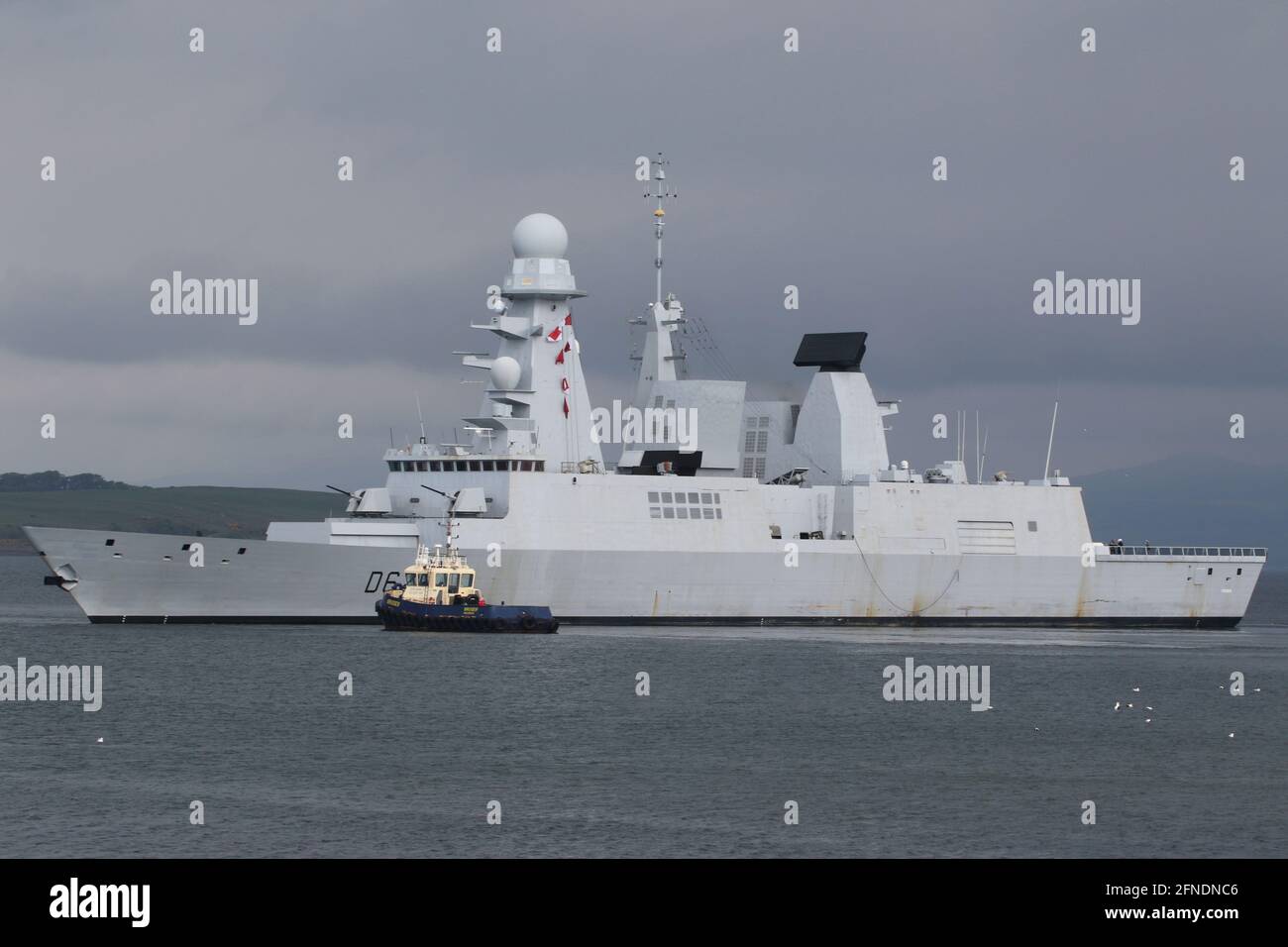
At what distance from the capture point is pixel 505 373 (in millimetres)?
49969

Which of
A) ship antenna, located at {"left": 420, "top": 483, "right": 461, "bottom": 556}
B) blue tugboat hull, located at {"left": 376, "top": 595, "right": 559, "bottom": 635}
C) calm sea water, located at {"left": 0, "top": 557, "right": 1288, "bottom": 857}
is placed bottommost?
calm sea water, located at {"left": 0, "top": 557, "right": 1288, "bottom": 857}

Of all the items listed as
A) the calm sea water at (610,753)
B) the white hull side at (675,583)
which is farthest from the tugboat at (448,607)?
the calm sea water at (610,753)

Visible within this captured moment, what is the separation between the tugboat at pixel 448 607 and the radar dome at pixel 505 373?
19.7 feet

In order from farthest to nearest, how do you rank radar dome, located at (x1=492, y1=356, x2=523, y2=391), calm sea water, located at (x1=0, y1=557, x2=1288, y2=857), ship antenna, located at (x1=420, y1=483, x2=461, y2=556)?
radar dome, located at (x1=492, y1=356, x2=523, y2=391) < ship antenna, located at (x1=420, y1=483, x2=461, y2=556) < calm sea water, located at (x1=0, y1=557, x2=1288, y2=857)

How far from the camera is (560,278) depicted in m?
51.0

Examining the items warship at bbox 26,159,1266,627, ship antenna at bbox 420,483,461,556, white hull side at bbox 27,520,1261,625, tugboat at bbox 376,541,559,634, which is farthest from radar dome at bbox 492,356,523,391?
tugboat at bbox 376,541,559,634

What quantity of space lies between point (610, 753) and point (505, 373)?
22.9 m

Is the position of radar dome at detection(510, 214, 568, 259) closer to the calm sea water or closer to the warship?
the warship

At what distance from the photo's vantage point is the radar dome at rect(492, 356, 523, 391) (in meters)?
50.0

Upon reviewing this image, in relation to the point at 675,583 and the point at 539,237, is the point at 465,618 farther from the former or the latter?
the point at 539,237

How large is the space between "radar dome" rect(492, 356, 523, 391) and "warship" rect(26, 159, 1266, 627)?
0.20 feet

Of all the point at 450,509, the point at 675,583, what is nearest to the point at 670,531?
the point at 675,583

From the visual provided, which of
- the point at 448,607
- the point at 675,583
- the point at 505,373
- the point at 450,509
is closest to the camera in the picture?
the point at 448,607

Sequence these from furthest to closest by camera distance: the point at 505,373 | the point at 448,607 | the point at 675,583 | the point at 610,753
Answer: the point at 505,373 < the point at 675,583 < the point at 448,607 < the point at 610,753
